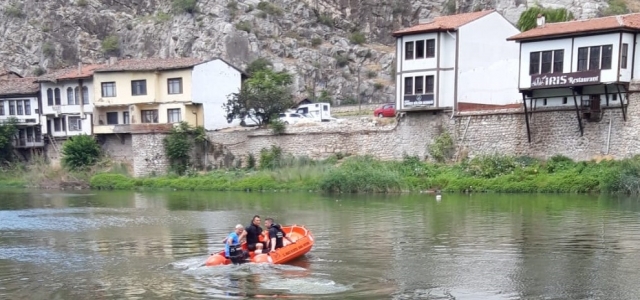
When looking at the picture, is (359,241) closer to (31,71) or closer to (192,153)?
(192,153)

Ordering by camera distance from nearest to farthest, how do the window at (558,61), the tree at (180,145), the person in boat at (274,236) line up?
1. the person in boat at (274,236)
2. the window at (558,61)
3. the tree at (180,145)

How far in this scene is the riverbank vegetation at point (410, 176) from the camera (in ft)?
134

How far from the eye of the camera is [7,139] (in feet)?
215

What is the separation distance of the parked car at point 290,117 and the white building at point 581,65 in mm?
21347

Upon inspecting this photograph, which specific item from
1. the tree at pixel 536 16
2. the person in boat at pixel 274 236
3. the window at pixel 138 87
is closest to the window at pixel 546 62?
the tree at pixel 536 16

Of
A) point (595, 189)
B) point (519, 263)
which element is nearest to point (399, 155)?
point (595, 189)

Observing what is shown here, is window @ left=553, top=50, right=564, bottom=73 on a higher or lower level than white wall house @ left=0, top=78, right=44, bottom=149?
higher

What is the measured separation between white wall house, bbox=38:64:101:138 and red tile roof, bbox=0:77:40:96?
4.53 feet

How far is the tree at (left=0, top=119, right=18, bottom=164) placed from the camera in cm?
6538

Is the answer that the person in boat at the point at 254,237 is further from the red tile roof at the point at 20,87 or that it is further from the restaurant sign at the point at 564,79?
the red tile roof at the point at 20,87

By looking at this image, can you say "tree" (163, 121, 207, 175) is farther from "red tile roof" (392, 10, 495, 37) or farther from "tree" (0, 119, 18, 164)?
"red tile roof" (392, 10, 495, 37)

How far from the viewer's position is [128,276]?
20.4 metres

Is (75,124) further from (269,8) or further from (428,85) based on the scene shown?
(269,8)

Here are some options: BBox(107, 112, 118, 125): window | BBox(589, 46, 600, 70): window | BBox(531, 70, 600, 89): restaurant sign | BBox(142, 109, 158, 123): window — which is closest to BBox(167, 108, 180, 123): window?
BBox(142, 109, 158, 123): window
